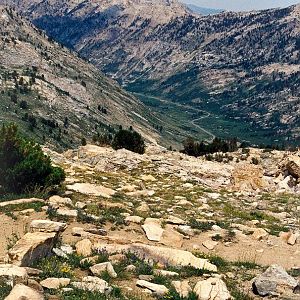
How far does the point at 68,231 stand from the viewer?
18.0 m

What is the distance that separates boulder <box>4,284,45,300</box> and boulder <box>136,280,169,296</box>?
3.31m

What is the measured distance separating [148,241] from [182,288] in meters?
5.93

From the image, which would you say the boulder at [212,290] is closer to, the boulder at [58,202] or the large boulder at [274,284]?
the large boulder at [274,284]

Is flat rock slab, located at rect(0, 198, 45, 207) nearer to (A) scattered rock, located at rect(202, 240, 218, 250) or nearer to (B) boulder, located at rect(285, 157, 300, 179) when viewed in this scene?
(A) scattered rock, located at rect(202, 240, 218, 250)

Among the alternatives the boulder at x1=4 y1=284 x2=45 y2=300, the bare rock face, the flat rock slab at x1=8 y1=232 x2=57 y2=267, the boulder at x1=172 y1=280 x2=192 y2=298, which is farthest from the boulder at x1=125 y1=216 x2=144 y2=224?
the bare rock face

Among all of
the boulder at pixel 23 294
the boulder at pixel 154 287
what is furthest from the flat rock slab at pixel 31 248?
the boulder at pixel 154 287

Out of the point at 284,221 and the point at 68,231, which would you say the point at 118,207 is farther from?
the point at 284,221

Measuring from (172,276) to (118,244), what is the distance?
359 cm

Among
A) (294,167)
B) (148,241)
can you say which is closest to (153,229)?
(148,241)

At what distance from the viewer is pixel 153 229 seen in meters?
19.5

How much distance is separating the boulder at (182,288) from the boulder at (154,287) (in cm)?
42

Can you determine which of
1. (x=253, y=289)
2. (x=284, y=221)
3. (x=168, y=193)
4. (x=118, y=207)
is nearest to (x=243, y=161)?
(x=168, y=193)

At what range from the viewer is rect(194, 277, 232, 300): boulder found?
11828mm

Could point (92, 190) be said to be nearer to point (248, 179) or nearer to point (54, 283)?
point (54, 283)
